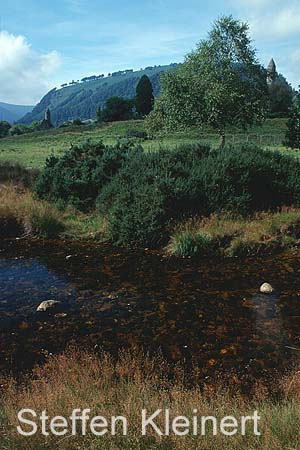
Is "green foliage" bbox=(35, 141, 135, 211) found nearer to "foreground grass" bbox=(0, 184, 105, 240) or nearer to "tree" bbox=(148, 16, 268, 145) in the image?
"foreground grass" bbox=(0, 184, 105, 240)

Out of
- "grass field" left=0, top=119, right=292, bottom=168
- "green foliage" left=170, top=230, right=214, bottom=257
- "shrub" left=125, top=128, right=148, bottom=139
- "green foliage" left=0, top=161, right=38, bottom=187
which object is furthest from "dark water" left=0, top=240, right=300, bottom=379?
"shrub" left=125, top=128, right=148, bottom=139

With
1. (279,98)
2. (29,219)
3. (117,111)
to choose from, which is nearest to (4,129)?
(117,111)

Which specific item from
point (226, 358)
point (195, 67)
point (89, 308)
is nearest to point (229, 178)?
point (89, 308)

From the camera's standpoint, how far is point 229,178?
13.6 metres

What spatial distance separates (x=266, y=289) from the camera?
28.9 feet

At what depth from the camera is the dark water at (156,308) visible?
648 centimetres

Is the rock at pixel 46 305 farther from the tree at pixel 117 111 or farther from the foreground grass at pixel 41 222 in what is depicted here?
the tree at pixel 117 111

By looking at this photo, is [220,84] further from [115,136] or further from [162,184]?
[115,136]

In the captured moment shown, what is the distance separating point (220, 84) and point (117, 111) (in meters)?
61.8

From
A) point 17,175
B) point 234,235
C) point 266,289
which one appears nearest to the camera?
point 266,289

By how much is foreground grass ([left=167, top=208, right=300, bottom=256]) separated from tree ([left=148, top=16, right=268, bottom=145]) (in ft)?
41.7

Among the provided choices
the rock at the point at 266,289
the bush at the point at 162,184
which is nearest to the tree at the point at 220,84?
the bush at the point at 162,184

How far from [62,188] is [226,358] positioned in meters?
11.2

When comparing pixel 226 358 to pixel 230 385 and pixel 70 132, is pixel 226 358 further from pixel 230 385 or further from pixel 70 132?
pixel 70 132
